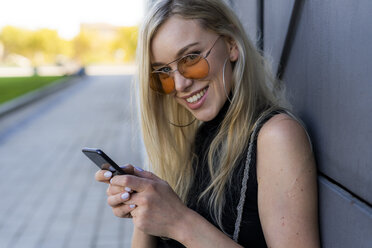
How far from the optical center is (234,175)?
1.58 m

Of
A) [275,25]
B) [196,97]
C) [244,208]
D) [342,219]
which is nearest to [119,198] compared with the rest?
[244,208]

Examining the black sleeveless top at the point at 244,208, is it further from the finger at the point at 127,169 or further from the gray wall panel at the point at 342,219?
the finger at the point at 127,169

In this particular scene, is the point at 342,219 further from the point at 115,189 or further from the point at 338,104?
the point at 115,189

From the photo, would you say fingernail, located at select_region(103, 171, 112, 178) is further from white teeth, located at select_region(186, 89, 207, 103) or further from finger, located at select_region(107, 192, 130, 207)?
white teeth, located at select_region(186, 89, 207, 103)

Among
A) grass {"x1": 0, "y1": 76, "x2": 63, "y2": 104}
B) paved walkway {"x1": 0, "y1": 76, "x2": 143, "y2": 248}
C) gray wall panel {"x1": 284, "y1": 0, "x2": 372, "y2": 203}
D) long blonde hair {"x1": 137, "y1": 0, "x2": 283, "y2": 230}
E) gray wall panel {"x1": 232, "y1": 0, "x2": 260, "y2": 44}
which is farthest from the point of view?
grass {"x1": 0, "y1": 76, "x2": 63, "y2": 104}

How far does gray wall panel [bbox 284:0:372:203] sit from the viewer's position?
1.07 metres

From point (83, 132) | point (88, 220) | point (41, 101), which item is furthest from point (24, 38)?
point (88, 220)

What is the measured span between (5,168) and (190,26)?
20.3 feet

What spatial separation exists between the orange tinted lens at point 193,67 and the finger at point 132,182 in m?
0.48

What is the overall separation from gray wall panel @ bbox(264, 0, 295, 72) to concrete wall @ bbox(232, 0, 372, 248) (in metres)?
0.08

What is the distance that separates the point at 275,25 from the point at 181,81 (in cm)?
62

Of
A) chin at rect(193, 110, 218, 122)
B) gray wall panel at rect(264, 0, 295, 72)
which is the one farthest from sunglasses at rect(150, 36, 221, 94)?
gray wall panel at rect(264, 0, 295, 72)

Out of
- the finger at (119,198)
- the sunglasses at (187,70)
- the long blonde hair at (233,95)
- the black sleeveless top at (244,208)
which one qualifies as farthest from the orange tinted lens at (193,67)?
the finger at (119,198)

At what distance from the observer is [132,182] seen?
1418 mm
